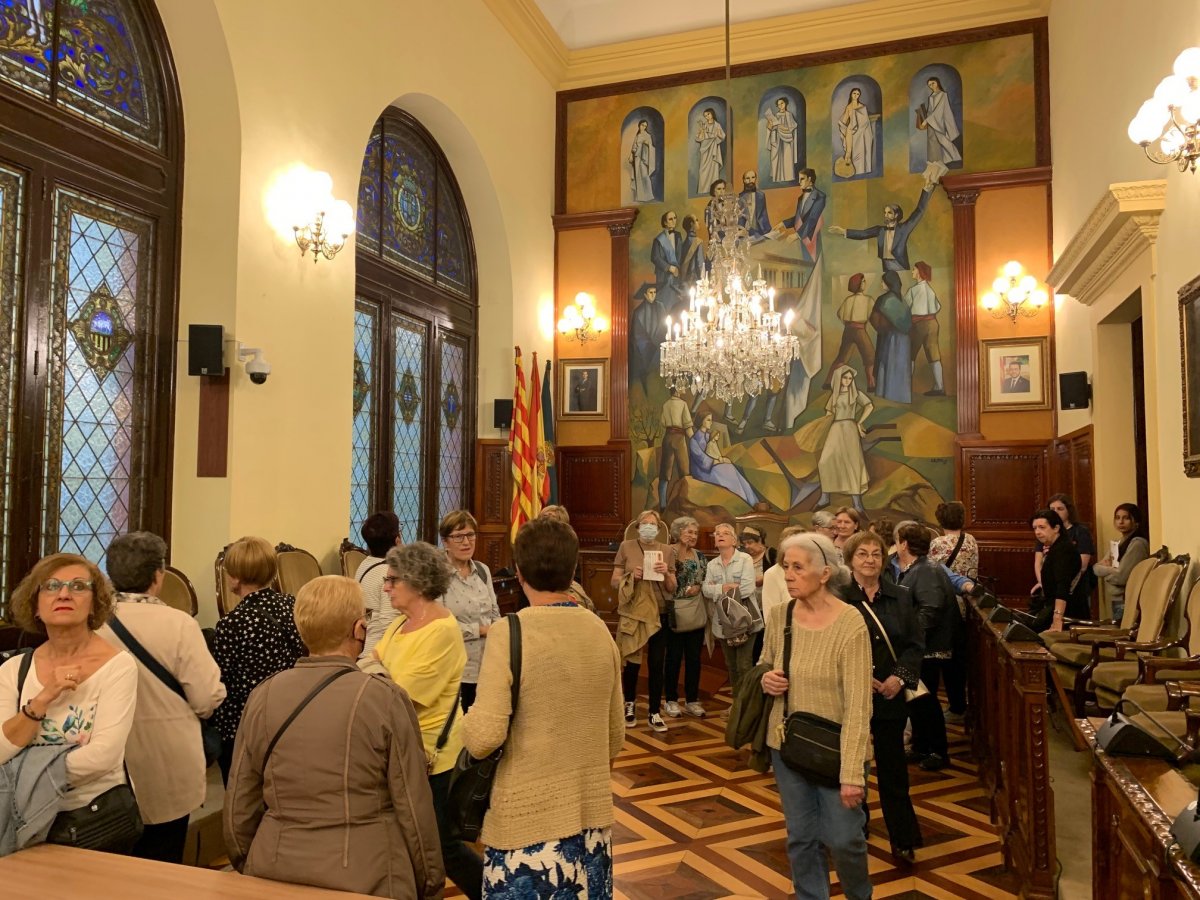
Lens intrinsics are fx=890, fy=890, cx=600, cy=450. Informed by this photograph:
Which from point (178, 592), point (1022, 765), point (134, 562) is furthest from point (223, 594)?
point (1022, 765)

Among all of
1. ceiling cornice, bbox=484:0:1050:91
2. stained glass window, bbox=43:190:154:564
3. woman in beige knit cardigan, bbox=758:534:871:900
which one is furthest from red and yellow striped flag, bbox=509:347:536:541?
woman in beige knit cardigan, bbox=758:534:871:900

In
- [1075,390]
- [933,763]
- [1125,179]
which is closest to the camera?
[933,763]

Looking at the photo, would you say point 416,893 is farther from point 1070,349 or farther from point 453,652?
point 1070,349

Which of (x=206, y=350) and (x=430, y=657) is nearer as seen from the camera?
(x=430, y=657)

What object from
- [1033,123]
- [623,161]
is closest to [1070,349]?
[1033,123]

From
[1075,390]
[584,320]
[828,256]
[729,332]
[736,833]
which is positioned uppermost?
[828,256]

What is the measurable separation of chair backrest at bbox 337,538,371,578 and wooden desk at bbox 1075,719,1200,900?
5.65 meters

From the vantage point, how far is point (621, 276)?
12164mm

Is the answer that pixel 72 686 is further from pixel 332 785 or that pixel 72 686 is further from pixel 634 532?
pixel 634 532

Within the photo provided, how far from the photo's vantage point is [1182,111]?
16.1 ft

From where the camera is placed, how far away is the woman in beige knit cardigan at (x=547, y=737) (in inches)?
99.6

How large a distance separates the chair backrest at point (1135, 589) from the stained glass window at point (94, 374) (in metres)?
7.26

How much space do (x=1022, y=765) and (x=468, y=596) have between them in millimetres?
2784

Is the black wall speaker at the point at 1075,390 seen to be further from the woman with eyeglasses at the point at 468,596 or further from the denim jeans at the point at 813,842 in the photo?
the denim jeans at the point at 813,842
